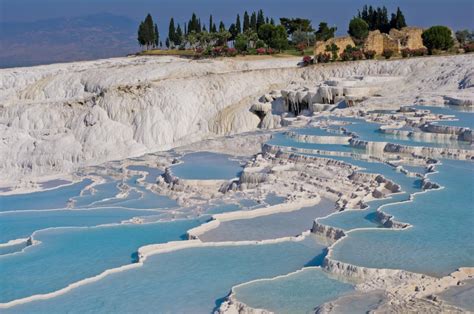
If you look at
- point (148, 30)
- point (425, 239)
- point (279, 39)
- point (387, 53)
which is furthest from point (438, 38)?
point (425, 239)

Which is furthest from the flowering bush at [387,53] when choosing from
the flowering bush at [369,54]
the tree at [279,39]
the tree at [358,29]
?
the tree at [279,39]

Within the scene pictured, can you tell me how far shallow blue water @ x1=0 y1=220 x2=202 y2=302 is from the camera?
30.7 ft

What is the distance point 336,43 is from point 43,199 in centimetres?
1964

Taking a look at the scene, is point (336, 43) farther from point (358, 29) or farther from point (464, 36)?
point (464, 36)

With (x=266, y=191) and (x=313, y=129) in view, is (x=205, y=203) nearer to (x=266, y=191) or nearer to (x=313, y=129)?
(x=266, y=191)

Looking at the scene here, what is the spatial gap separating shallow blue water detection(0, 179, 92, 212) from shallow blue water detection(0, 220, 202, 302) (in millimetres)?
3396

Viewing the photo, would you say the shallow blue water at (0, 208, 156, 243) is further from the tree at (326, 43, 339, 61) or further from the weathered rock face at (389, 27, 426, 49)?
the weathered rock face at (389, 27, 426, 49)

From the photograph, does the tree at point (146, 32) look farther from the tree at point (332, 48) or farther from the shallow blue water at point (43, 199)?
the shallow blue water at point (43, 199)

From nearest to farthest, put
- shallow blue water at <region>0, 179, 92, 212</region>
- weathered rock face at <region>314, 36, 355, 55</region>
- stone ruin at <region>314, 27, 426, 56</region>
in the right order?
shallow blue water at <region>0, 179, 92, 212</region> < stone ruin at <region>314, 27, 426, 56</region> < weathered rock face at <region>314, 36, 355, 55</region>

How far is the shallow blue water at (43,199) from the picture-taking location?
15.2 m

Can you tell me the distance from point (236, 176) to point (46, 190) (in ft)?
16.6

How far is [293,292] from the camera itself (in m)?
8.12

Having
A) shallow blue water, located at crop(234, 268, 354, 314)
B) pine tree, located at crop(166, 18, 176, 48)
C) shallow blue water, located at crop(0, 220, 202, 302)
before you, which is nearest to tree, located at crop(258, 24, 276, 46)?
pine tree, located at crop(166, 18, 176, 48)

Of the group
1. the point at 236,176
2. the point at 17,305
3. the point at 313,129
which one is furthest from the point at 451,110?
the point at 17,305
